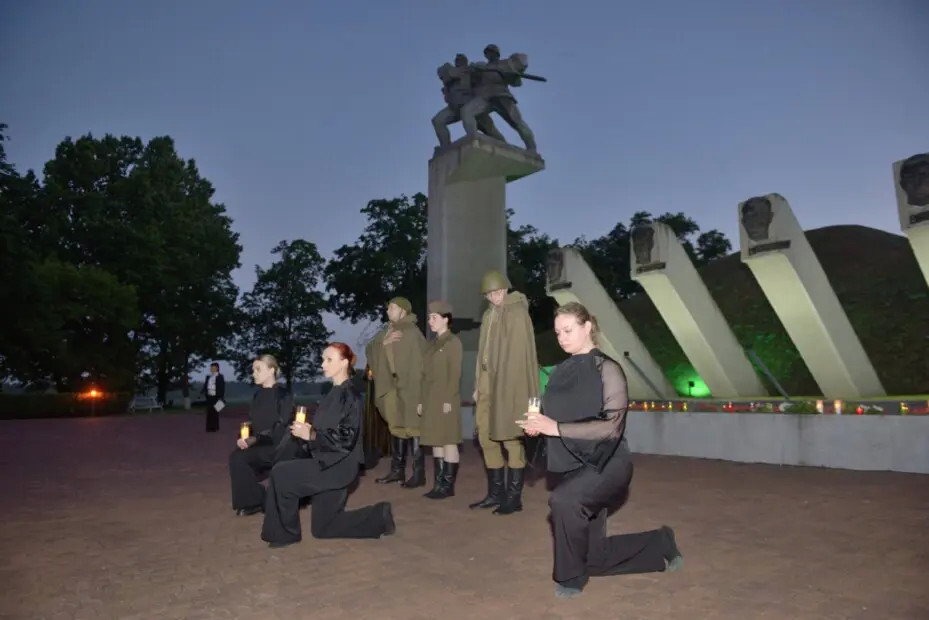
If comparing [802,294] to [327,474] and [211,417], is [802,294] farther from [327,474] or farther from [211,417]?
[211,417]

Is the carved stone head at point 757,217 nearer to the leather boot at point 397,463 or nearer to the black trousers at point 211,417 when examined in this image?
the leather boot at point 397,463

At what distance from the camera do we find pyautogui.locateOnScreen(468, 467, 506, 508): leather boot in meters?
7.57

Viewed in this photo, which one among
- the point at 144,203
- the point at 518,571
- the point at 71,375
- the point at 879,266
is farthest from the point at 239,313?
the point at 518,571

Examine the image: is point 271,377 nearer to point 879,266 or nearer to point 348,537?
point 348,537

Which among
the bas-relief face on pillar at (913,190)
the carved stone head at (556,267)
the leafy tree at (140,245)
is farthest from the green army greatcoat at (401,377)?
the leafy tree at (140,245)

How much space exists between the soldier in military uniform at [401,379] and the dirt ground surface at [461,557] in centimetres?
53

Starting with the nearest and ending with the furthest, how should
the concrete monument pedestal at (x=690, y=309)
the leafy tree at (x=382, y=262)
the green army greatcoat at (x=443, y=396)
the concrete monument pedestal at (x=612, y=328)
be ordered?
the green army greatcoat at (x=443, y=396)
the concrete monument pedestal at (x=690, y=309)
the concrete monument pedestal at (x=612, y=328)
the leafy tree at (x=382, y=262)

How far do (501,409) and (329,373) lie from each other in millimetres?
1847

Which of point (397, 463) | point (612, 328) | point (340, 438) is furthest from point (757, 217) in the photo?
point (340, 438)

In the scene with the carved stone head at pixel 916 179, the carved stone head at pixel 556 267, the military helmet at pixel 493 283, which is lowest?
the military helmet at pixel 493 283

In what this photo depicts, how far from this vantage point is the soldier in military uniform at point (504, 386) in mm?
7129

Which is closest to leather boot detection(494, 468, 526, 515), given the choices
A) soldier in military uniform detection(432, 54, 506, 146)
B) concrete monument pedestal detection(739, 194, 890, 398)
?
concrete monument pedestal detection(739, 194, 890, 398)

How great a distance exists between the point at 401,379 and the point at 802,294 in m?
7.32

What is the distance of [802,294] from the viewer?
12516 mm
